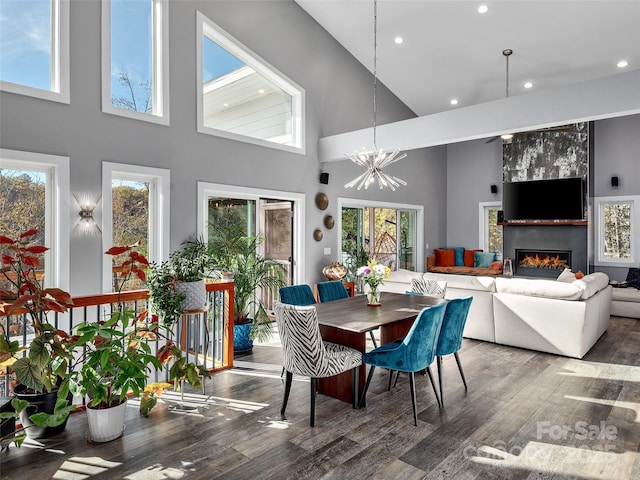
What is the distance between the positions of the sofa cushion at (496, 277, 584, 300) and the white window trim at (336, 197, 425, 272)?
2.75 m

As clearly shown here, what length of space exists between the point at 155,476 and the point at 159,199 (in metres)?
2.88

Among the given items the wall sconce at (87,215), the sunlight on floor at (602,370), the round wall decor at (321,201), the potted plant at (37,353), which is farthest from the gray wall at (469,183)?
the potted plant at (37,353)

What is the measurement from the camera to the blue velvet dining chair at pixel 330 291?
14.7 ft

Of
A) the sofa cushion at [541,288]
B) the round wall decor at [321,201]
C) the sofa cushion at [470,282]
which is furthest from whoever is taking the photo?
the round wall decor at [321,201]

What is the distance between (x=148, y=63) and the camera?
4344 mm

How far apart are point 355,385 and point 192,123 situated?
3450 millimetres

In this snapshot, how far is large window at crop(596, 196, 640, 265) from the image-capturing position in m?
7.74

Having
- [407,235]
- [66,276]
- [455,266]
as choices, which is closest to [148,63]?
[66,276]

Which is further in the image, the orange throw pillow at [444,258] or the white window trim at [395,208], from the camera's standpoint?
the orange throw pillow at [444,258]

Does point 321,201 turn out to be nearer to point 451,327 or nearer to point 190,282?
point 190,282

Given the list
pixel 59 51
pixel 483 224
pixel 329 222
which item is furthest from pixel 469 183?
pixel 59 51

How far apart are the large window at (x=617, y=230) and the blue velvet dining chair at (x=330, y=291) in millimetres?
6480

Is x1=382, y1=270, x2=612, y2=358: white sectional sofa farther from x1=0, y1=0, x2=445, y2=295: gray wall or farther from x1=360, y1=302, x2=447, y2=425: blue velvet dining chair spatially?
x1=0, y1=0, x2=445, y2=295: gray wall

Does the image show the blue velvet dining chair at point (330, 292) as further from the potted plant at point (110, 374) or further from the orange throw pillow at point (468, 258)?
the orange throw pillow at point (468, 258)
